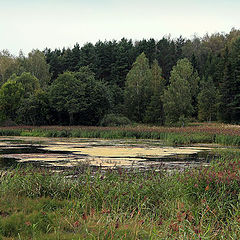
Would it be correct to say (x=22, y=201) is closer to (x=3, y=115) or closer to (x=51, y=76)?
(x=3, y=115)

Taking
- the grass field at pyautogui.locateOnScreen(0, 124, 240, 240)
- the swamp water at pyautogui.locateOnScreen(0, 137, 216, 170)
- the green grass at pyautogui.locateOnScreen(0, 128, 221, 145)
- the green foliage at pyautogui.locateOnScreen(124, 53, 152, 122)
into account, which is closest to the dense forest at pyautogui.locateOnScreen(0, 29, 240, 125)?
the green foliage at pyautogui.locateOnScreen(124, 53, 152, 122)

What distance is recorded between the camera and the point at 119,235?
518 cm

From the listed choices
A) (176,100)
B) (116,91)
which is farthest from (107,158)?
(116,91)

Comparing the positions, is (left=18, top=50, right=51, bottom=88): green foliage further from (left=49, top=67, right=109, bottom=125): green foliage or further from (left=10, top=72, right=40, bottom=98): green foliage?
(left=49, top=67, right=109, bottom=125): green foliage

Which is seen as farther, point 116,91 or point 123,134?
point 116,91

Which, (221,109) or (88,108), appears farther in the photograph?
(221,109)

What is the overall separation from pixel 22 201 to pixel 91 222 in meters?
2.09

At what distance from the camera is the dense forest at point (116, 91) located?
151ft

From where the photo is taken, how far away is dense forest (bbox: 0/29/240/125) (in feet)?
151

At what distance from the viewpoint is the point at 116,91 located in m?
64.8

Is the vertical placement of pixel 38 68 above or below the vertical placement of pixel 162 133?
above

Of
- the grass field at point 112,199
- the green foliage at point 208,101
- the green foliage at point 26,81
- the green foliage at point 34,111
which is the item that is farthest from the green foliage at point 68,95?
the grass field at point 112,199

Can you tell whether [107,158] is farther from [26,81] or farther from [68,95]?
[26,81]

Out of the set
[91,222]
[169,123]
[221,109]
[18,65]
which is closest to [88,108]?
[169,123]
